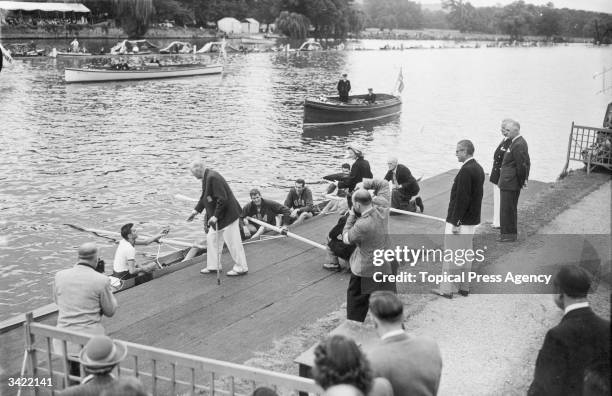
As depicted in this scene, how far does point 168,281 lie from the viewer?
34.8 ft

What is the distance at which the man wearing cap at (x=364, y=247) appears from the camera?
758 centimetres

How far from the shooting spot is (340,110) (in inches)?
1433

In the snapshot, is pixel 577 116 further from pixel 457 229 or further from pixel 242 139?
pixel 457 229

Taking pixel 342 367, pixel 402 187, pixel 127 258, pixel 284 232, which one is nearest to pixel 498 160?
pixel 402 187

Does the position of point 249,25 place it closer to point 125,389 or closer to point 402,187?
point 402,187

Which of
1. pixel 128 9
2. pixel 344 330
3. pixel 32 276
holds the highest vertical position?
pixel 128 9

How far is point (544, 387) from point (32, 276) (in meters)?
12.4

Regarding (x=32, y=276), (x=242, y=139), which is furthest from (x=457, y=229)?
(x=242, y=139)

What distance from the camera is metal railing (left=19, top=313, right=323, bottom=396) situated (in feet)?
16.0

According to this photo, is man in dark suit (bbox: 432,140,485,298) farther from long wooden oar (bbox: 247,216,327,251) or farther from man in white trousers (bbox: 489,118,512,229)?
long wooden oar (bbox: 247,216,327,251)

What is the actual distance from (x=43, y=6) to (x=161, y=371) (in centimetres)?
9261

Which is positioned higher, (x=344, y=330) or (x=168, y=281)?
(x=344, y=330)

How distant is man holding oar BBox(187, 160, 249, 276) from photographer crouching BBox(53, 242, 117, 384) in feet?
12.4

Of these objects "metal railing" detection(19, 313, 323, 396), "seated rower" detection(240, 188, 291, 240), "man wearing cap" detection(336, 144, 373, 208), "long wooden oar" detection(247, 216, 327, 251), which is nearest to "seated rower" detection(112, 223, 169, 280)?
"metal railing" detection(19, 313, 323, 396)
